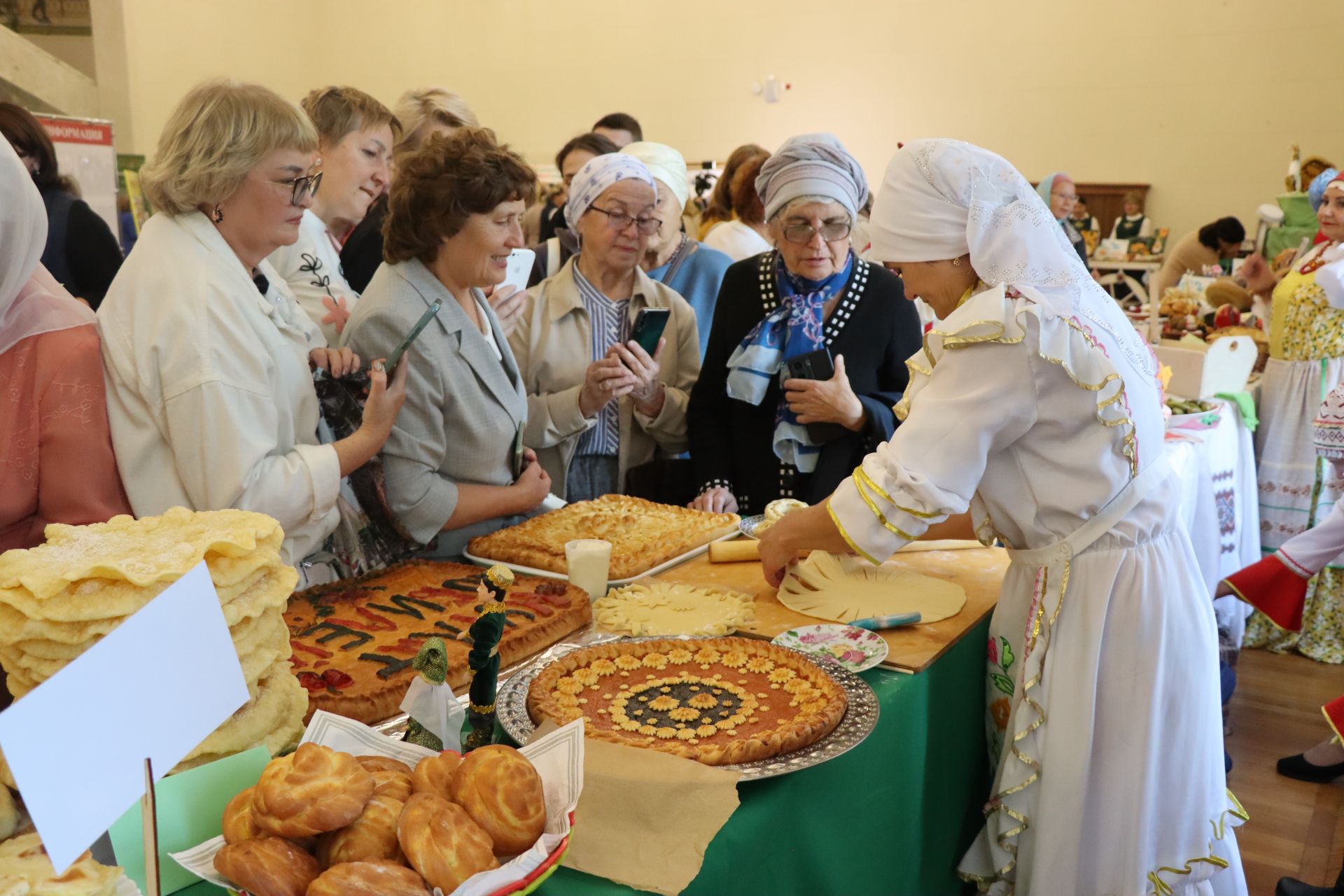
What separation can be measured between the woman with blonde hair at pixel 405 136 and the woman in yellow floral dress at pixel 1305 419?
352 cm

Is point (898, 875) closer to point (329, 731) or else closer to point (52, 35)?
point (329, 731)

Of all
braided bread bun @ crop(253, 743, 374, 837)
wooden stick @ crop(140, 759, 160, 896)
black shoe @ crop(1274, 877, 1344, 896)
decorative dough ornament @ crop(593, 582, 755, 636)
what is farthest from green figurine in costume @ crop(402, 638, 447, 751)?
black shoe @ crop(1274, 877, 1344, 896)

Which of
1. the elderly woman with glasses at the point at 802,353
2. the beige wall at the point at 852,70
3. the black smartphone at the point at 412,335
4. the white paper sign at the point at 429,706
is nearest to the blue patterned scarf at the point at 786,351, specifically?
the elderly woman with glasses at the point at 802,353

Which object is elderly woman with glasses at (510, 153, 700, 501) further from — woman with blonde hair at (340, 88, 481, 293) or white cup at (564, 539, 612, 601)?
white cup at (564, 539, 612, 601)

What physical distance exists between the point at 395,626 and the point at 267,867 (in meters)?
0.85

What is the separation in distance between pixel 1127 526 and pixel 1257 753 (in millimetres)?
2341

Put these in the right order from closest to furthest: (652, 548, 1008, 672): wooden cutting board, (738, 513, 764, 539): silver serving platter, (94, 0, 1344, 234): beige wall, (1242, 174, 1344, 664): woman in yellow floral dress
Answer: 1. (652, 548, 1008, 672): wooden cutting board
2. (738, 513, 764, 539): silver serving platter
3. (1242, 174, 1344, 664): woman in yellow floral dress
4. (94, 0, 1344, 234): beige wall

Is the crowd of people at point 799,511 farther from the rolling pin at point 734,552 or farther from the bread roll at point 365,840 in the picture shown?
the bread roll at point 365,840

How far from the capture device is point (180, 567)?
1.09 metres

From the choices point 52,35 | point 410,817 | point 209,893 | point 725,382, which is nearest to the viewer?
point 410,817

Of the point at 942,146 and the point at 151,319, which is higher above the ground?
the point at 942,146

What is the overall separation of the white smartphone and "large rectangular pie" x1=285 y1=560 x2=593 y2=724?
1266mm

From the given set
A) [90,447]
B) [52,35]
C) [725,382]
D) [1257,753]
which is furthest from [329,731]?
[52,35]

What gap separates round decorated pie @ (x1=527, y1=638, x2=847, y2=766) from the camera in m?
1.37
